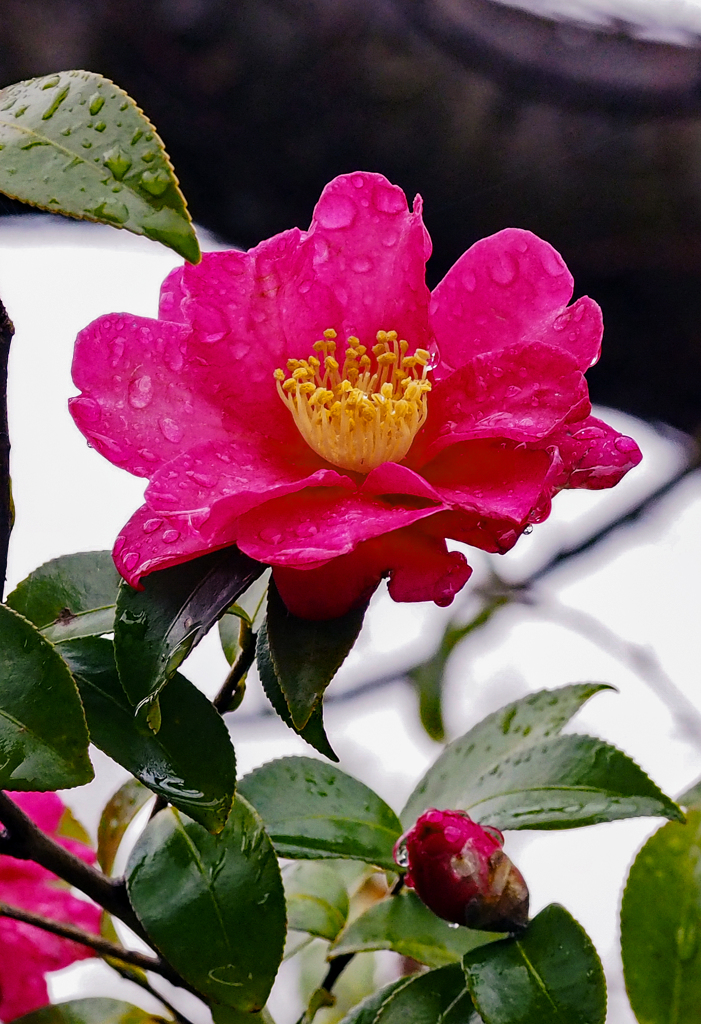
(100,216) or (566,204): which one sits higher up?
(100,216)

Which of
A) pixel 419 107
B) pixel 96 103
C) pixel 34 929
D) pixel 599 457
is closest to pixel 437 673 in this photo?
pixel 419 107

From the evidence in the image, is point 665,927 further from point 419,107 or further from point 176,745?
point 419,107

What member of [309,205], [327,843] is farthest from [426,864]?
[309,205]

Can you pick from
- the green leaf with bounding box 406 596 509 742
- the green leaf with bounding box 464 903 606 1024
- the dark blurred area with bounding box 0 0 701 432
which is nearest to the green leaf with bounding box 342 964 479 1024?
the green leaf with bounding box 464 903 606 1024

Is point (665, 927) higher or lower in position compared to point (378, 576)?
lower

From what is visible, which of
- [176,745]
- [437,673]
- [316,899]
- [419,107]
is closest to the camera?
[176,745]

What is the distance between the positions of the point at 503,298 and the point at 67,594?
25cm

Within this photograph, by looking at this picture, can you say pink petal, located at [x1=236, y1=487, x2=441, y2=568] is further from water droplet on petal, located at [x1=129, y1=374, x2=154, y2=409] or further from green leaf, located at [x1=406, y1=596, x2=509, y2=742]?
green leaf, located at [x1=406, y1=596, x2=509, y2=742]

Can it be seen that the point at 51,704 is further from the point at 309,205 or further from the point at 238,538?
the point at 309,205

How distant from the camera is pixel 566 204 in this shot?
1533 mm

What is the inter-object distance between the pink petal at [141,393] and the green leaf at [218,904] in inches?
6.8

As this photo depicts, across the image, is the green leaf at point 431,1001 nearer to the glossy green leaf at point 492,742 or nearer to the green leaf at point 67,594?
the glossy green leaf at point 492,742

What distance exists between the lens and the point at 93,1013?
22.9 inches

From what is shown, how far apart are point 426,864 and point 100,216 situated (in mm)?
324
